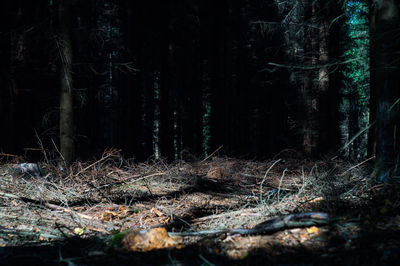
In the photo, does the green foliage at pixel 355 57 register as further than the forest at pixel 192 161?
Yes

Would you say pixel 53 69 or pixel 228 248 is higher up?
pixel 53 69

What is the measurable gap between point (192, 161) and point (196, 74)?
Answer: 11.2m

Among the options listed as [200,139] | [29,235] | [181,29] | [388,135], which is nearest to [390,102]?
[388,135]

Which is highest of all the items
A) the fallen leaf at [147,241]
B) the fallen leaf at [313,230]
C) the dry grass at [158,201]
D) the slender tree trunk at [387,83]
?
the slender tree trunk at [387,83]

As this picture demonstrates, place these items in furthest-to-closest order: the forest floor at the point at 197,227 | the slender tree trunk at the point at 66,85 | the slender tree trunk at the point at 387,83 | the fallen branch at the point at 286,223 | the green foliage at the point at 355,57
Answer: the green foliage at the point at 355,57, the slender tree trunk at the point at 66,85, the slender tree trunk at the point at 387,83, the fallen branch at the point at 286,223, the forest floor at the point at 197,227

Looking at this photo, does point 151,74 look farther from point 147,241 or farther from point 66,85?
point 147,241

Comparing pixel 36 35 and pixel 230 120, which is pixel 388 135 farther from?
pixel 230 120

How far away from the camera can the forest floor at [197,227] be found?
231 centimetres

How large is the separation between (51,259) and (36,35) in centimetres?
671

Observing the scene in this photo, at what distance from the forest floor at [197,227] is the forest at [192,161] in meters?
0.02

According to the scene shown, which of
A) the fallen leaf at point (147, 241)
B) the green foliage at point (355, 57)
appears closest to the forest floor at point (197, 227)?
the fallen leaf at point (147, 241)

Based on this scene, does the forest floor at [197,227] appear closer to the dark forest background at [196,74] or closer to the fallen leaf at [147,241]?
the fallen leaf at [147,241]

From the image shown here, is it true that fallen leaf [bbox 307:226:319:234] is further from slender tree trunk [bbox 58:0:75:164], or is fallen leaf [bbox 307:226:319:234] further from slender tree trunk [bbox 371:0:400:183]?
slender tree trunk [bbox 58:0:75:164]

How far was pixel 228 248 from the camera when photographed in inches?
97.3
